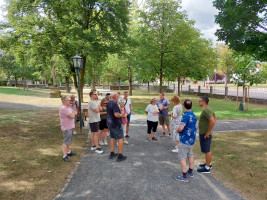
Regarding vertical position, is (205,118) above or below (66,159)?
above

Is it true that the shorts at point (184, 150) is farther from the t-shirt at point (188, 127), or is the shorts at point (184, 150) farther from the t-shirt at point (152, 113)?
the t-shirt at point (152, 113)

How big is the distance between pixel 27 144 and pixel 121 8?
1315 centimetres

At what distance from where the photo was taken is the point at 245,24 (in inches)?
270

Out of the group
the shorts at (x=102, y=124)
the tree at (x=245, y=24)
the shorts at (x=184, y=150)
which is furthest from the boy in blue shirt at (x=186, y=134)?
the tree at (x=245, y=24)

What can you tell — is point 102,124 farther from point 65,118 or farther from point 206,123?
point 206,123

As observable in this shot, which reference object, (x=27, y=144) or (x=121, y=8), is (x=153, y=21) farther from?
(x=27, y=144)

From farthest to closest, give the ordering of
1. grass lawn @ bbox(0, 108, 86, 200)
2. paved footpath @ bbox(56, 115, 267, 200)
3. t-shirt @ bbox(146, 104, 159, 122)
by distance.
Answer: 1. t-shirt @ bbox(146, 104, 159, 122)
2. grass lawn @ bbox(0, 108, 86, 200)
3. paved footpath @ bbox(56, 115, 267, 200)

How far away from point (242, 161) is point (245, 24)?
18.0ft

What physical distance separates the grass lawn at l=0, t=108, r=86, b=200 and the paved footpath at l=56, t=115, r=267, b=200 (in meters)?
0.40

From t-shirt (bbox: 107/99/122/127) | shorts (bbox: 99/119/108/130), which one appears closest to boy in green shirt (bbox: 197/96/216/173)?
t-shirt (bbox: 107/99/122/127)

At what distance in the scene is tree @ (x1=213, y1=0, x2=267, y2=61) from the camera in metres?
6.55

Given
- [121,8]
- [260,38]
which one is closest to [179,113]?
[260,38]

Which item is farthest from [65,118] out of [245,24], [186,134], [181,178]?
[245,24]

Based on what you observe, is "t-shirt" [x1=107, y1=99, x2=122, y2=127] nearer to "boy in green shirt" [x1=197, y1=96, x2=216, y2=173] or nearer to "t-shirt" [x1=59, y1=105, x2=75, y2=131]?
"t-shirt" [x1=59, y1=105, x2=75, y2=131]
